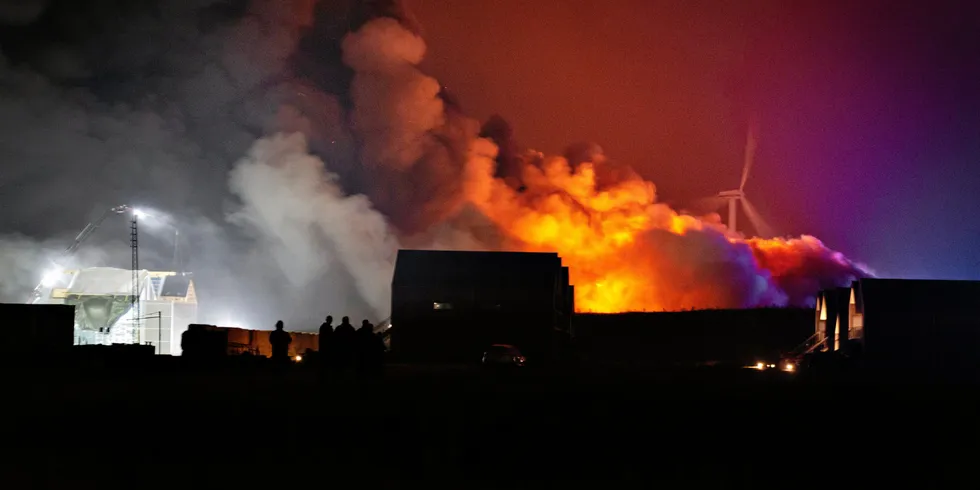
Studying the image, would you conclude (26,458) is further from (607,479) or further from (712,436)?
(712,436)

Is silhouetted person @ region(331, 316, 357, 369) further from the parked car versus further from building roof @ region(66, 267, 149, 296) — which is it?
building roof @ region(66, 267, 149, 296)

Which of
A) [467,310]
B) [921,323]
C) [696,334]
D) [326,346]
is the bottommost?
[696,334]

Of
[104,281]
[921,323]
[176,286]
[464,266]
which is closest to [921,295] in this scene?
[921,323]

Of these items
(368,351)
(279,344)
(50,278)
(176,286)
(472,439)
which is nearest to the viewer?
(472,439)

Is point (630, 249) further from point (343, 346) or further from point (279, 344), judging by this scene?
point (343, 346)

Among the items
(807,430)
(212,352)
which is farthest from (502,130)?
(807,430)

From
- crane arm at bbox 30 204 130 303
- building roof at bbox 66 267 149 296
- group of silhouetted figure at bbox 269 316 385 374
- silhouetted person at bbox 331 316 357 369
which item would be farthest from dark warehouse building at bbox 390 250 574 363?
silhouetted person at bbox 331 316 357 369

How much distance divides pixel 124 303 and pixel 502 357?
24.6 m

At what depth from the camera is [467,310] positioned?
49125 mm

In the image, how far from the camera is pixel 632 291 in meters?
63.8

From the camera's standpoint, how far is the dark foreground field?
27.5 ft

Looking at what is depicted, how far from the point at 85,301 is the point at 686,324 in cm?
3525

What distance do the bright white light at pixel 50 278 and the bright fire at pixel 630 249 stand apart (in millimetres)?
27019

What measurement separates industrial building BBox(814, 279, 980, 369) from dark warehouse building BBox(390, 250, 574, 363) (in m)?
16.0
